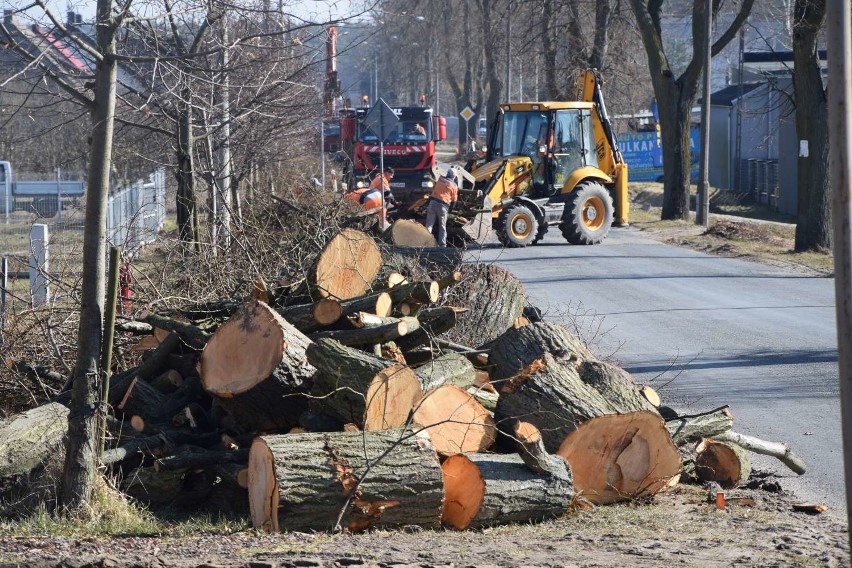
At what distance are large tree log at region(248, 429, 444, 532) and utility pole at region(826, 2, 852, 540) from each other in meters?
2.78

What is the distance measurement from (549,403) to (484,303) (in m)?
3.25

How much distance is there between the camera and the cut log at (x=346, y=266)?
859 centimetres

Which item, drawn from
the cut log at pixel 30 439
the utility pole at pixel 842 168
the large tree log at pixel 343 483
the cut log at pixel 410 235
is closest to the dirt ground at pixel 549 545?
the large tree log at pixel 343 483

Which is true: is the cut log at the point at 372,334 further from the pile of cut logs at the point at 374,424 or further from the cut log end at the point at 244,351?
the cut log end at the point at 244,351

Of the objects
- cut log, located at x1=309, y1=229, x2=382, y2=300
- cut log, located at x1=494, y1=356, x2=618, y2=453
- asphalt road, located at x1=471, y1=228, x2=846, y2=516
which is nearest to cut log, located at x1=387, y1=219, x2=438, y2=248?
asphalt road, located at x1=471, y1=228, x2=846, y2=516

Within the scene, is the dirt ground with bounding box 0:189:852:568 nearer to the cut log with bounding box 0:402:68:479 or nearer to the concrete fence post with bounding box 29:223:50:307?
the cut log with bounding box 0:402:68:479

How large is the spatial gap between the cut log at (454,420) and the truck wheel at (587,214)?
16.0m

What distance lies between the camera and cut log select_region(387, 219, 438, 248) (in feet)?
51.3

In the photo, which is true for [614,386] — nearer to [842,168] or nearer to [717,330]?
[842,168]

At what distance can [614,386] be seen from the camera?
745 cm

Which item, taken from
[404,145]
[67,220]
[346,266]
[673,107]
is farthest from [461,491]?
[404,145]

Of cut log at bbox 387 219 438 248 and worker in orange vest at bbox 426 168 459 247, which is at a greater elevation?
worker in orange vest at bbox 426 168 459 247

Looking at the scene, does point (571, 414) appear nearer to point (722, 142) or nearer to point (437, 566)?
point (437, 566)

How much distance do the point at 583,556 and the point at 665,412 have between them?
2.57 m
